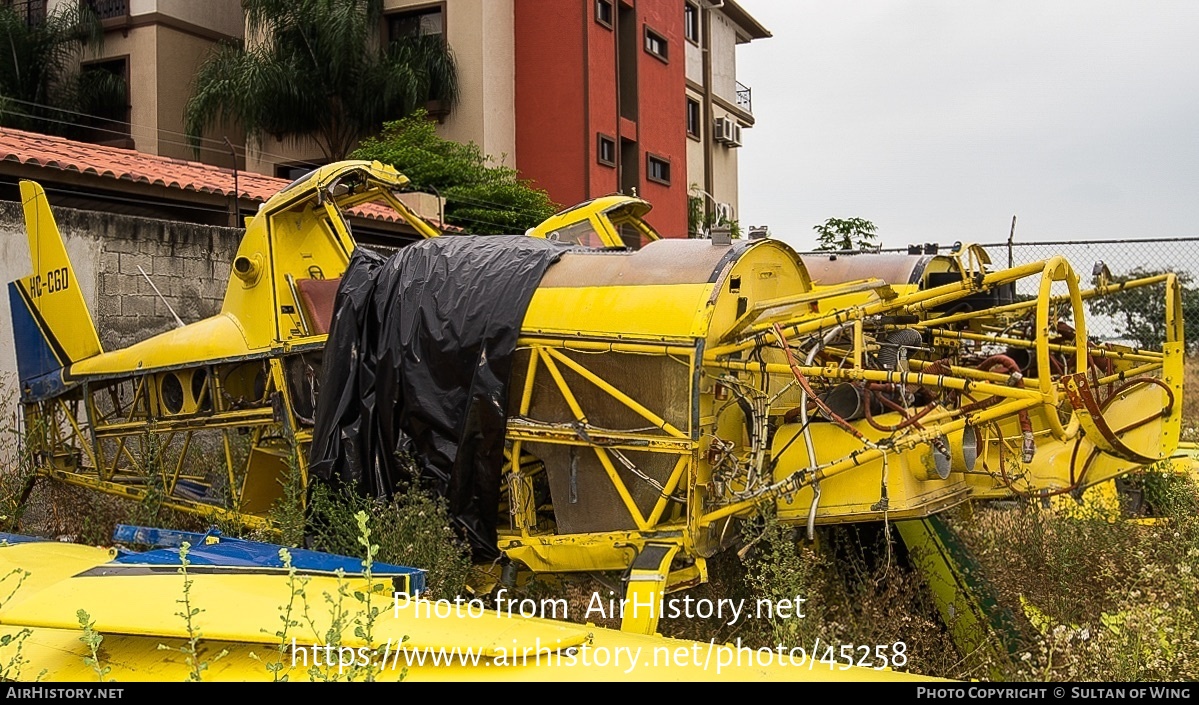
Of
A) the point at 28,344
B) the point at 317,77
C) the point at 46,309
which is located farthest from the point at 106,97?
the point at 46,309

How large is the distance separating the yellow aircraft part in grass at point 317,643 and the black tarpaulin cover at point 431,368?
3.86 feet

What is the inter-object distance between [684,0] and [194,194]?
18850mm

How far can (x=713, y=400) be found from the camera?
5.03 metres

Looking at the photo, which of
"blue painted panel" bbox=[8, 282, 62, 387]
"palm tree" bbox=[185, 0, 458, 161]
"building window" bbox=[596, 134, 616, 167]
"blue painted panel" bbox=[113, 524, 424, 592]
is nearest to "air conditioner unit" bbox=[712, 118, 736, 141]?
"building window" bbox=[596, 134, 616, 167]

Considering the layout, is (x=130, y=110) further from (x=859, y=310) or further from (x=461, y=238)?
(x=859, y=310)

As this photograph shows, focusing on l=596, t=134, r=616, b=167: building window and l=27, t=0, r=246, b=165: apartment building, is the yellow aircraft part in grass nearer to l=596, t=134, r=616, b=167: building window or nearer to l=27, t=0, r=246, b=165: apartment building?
l=596, t=134, r=616, b=167: building window

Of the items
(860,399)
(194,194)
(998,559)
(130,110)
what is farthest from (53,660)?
(130,110)

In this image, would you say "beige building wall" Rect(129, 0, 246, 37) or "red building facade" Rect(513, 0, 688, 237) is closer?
"red building facade" Rect(513, 0, 688, 237)

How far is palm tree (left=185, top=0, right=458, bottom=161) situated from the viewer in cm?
2080

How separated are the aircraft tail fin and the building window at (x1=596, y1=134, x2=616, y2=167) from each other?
1557 cm

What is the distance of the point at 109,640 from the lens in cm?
396

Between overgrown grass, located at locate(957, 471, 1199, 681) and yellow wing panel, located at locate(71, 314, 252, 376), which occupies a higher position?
yellow wing panel, located at locate(71, 314, 252, 376)

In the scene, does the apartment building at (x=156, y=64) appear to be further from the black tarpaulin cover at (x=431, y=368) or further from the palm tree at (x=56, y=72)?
the black tarpaulin cover at (x=431, y=368)

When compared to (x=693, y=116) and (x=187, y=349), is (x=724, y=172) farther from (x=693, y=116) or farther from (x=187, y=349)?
(x=187, y=349)
